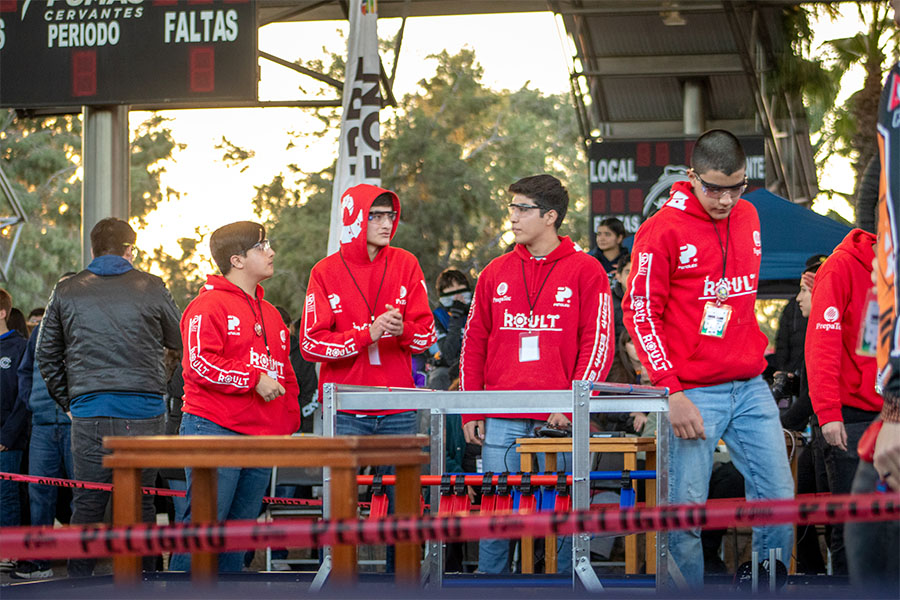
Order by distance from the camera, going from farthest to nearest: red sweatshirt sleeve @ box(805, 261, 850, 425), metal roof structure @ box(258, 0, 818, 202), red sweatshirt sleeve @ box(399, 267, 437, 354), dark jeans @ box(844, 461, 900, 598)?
metal roof structure @ box(258, 0, 818, 202) < red sweatshirt sleeve @ box(399, 267, 437, 354) < red sweatshirt sleeve @ box(805, 261, 850, 425) < dark jeans @ box(844, 461, 900, 598)

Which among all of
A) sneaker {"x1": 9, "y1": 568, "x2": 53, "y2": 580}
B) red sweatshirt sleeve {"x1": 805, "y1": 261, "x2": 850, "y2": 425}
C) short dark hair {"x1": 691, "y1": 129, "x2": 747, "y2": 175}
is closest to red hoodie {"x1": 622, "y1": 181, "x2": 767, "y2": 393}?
short dark hair {"x1": 691, "y1": 129, "x2": 747, "y2": 175}

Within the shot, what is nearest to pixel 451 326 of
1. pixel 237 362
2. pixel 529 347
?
pixel 529 347

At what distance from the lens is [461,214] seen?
31.6 meters

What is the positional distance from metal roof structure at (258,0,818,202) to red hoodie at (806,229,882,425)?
7772mm

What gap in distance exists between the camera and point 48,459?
812 cm

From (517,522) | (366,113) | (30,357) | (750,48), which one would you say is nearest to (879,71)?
(750,48)

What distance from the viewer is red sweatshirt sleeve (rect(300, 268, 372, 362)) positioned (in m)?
5.80

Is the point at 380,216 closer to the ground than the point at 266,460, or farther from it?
farther from it

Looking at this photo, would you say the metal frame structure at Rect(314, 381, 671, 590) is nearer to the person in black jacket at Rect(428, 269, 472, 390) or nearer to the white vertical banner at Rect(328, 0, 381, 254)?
the white vertical banner at Rect(328, 0, 381, 254)

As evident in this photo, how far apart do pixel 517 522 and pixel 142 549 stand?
31.3 inches

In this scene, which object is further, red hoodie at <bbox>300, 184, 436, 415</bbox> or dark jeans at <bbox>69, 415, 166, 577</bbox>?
dark jeans at <bbox>69, 415, 166, 577</bbox>

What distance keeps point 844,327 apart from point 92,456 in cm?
386

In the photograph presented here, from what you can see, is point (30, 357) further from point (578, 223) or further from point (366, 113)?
point (578, 223)

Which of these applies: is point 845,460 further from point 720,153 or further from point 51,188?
point 51,188
